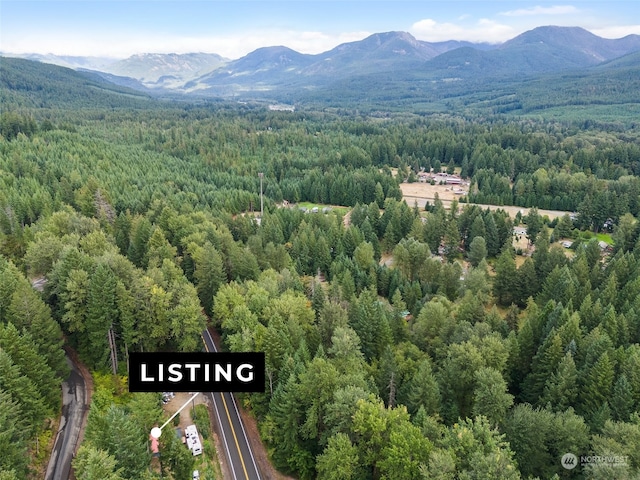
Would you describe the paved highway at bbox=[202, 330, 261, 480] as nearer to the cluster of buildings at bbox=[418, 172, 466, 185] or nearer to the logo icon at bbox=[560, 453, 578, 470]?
the logo icon at bbox=[560, 453, 578, 470]

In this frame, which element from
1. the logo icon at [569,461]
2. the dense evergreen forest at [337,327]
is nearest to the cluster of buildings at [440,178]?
the dense evergreen forest at [337,327]

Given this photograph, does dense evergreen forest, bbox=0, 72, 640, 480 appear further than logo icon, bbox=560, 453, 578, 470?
No

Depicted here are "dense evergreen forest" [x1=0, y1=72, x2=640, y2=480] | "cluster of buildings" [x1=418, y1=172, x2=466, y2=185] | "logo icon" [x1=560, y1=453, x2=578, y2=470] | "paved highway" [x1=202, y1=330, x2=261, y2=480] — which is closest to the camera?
"dense evergreen forest" [x1=0, y1=72, x2=640, y2=480]

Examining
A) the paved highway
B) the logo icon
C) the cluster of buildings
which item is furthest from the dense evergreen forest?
the cluster of buildings

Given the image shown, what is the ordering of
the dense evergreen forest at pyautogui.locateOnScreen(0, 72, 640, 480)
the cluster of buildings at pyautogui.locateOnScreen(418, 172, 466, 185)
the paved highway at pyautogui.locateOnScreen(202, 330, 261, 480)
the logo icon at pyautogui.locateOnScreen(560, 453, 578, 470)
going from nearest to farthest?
1. the dense evergreen forest at pyautogui.locateOnScreen(0, 72, 640, 480)
2. the logo icon at pyautogui.locateOnScreen(560, 453, 578, 470)
3. the paved highway at pyautogui.locateOnScreen(202, 330, 261, 480)
4. the cluster of buildings at pyautogui.locateOnScreen(418, 172, 466, 185)

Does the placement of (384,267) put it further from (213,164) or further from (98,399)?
(213,164)

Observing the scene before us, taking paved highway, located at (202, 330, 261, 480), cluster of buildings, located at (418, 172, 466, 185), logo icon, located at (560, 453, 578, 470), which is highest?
cluster of buildings, located at (418, 172, 466, 185)

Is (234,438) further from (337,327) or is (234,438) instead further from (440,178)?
(440,178)

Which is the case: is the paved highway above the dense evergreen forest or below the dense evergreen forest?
below

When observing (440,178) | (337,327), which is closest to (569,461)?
(337,327)
